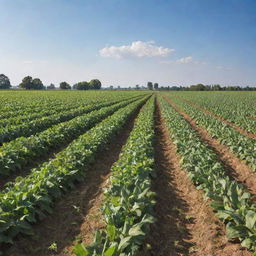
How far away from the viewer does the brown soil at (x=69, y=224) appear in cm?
419

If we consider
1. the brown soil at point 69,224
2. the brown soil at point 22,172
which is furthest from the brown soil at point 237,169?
the brown soil at point 22,172

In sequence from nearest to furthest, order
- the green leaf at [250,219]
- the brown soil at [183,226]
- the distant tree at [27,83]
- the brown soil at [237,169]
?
the green leaf at [250,219], the brown soil at [183,226], the brown soil at [237,169], the distant tree at [27,83]

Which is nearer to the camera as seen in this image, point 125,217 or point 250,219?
point 250,219

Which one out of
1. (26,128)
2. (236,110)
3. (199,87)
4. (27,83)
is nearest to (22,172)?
(26,128)

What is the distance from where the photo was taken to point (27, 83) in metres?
112

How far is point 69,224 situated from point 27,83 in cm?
12017

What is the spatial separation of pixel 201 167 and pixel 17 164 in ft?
20.1

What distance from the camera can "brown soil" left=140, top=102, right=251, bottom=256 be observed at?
13.5 ft

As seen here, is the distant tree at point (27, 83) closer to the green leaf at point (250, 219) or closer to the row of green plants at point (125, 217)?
the row of green plants at point (125, 217)

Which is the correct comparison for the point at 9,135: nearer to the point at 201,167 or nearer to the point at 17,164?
the point at 17,164

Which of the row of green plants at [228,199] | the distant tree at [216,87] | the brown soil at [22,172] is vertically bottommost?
the brown soil at [22,172]

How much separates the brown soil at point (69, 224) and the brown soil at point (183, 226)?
1.31 metres

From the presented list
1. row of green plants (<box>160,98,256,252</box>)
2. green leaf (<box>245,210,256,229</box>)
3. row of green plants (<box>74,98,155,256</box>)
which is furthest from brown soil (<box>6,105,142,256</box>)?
green leaf (<box>245,210,256,229</box>)

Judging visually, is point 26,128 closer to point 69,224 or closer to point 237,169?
point 69,224
